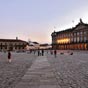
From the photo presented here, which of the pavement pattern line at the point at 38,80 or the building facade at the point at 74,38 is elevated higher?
the building facade at the point at 74,38

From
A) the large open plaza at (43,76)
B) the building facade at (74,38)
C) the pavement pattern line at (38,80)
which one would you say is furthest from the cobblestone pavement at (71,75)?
the building facade at (74,38)

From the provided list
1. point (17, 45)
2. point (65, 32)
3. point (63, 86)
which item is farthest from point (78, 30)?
point (63, 86)

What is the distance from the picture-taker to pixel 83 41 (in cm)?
12950

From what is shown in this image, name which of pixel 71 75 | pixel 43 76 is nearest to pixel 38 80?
pixel 43 76

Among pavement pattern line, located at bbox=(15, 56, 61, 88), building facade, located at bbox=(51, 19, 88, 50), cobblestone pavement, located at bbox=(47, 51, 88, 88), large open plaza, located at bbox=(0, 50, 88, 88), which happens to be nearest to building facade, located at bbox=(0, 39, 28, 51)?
building facade, located at bbox=(51, 19, 88, 50)

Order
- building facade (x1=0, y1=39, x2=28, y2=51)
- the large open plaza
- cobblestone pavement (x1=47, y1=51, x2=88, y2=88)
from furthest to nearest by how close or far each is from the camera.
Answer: building facade (x1=0, y1=39, x2=28, y2=51) → cobblestone pavement (x1=47, y1=51, x2=88, y2=88) → the large open plaza

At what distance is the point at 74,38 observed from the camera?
143500 millimetres

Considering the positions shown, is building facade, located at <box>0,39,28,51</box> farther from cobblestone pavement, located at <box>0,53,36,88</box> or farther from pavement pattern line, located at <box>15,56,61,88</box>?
pavement pattern line, located at <box>15,56,61,88</box>

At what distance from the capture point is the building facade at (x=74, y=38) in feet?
426

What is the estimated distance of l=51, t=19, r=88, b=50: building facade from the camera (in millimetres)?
129925

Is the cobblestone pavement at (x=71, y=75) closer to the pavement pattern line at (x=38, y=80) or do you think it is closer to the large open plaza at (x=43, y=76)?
the large open plaza at (x=43, y=76)

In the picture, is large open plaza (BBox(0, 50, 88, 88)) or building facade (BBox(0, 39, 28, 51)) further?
building facade (BBox(0, 39, 28, 51))

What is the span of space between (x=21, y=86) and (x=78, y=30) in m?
129

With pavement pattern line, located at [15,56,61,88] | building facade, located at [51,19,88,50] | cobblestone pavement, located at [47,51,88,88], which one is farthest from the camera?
building facade, located at [51,19,88,50]
